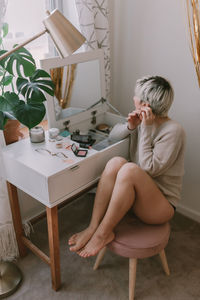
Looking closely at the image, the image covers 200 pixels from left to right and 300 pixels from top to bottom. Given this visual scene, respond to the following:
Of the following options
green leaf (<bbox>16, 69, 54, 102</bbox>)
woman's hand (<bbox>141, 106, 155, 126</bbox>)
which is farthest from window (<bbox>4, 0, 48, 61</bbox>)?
woman's hand (<bbox>141, 106, 155, 126</bbox>)

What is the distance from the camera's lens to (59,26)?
47.3 inches

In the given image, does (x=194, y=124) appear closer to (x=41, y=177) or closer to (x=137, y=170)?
(x=137, y=170)

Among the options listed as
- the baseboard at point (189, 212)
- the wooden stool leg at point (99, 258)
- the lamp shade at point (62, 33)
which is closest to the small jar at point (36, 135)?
the lamp shade at point (62, 33)

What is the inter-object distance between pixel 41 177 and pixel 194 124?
1092mm

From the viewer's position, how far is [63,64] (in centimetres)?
164

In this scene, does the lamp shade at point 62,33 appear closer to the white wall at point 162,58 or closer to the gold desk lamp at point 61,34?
the gold desk lamp at point 61,34

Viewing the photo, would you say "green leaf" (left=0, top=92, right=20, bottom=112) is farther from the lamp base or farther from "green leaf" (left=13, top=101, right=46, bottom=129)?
the lamp base

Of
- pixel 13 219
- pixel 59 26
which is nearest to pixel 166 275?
pixel 13 219

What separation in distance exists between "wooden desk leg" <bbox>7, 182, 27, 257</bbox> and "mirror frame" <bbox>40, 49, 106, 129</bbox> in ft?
1.31

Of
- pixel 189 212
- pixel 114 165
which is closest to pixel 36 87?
pixel 114 165

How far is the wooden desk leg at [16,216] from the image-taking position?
1637mm

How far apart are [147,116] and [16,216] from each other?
90 cm

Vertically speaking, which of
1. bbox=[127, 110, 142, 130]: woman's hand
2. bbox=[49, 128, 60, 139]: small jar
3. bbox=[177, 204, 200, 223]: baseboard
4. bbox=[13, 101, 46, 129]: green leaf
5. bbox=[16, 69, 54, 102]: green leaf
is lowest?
bbox=[177, 204, 200, 223]: baseboard

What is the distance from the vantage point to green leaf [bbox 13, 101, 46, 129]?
140 cm
